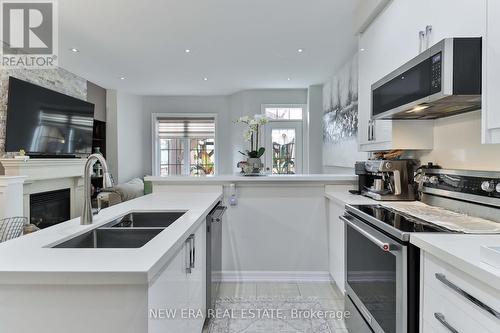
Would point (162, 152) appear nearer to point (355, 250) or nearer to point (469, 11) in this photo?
point (355, 250)

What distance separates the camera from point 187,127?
779 cm

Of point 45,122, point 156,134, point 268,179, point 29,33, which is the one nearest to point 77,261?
point 268,179

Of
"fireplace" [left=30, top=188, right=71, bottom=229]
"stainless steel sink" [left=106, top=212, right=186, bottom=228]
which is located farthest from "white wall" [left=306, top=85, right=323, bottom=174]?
"stainless steel sink" [left=106, top=212, right=186, bottom=228]

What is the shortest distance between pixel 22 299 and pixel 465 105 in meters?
2.17

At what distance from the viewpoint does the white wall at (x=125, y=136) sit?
6.72 metres

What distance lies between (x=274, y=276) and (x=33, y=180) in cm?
354

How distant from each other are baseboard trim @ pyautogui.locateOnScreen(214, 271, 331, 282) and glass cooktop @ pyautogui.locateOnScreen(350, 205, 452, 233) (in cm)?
127

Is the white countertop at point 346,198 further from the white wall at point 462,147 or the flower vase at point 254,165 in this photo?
the flower vase at point 254,165

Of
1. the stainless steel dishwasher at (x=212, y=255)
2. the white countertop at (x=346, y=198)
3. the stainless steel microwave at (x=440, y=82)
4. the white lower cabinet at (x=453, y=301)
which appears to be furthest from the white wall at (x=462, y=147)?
the stainless steel dishwasher at (x=212, y=255)

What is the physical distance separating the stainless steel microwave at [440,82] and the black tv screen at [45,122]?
4.35m

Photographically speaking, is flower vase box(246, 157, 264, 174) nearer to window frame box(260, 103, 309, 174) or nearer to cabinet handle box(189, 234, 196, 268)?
cabinet handle box(189, 234, 196, 268)

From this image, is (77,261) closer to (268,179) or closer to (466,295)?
(466,295)

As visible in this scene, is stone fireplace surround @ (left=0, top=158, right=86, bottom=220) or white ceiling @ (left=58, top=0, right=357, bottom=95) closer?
white ceiling @ (left=58, top=0, right=357, bottom=95)

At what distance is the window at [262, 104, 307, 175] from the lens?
7000 millimetres
